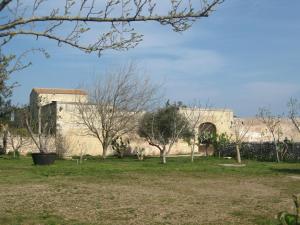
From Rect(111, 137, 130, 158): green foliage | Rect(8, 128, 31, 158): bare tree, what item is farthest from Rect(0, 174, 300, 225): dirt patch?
Rect(8, 128, 31, 158): bare tree

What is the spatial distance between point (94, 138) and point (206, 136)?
28.0ft

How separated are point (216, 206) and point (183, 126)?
22.7 metres

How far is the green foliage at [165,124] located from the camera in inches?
1304

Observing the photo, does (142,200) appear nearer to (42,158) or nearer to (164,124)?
(42,158)

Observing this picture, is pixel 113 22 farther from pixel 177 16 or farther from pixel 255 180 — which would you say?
pixel 255 180

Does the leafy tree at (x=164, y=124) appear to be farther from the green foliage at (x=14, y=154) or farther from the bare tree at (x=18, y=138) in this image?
the green foliage at (x=14, y=154)

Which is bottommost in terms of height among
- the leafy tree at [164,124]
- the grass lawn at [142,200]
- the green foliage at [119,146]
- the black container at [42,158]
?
the grass lawn at [142,200]

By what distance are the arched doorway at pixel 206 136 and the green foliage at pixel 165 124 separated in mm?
2819

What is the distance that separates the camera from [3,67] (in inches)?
174

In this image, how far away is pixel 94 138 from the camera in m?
37.2

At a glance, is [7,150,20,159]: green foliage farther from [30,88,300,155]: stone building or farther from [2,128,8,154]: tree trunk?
[30,88,300,155]: stone building

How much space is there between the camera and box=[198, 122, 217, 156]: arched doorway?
37.3 m

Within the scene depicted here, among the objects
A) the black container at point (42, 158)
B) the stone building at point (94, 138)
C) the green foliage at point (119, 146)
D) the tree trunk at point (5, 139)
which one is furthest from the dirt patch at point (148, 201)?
the tree trunk at point (5, 139)

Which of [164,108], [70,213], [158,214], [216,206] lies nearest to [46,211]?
[70,213]
